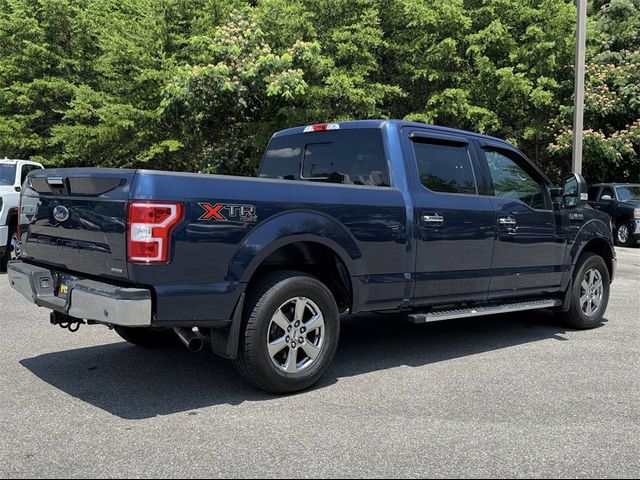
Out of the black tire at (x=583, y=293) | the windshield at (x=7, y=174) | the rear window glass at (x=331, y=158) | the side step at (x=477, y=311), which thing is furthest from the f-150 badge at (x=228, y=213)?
the windshield at (x=7, y=174)

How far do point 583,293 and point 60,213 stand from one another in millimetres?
5394

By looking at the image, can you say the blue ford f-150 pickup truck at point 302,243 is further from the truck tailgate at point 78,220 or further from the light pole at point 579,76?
the light pole at point 579,76

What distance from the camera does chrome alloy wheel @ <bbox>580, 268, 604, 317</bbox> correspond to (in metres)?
7.15

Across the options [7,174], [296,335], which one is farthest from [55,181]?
[7,174]

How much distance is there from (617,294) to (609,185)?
10.3 metres

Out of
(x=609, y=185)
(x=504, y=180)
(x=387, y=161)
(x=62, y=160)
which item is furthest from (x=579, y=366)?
(x=62, y=160)

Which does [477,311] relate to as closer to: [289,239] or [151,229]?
[289,239]

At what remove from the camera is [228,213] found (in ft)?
14.1

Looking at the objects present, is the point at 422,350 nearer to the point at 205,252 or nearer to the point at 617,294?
the point at 205,252

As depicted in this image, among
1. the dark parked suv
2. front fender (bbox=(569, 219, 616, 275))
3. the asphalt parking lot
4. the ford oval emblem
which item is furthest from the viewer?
the dark parked suv

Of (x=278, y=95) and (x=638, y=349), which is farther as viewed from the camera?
(x=278, y=95)

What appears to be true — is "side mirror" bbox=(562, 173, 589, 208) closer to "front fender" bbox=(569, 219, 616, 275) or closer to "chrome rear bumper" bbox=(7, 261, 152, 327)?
"front fender" bbox=(569, 219, 616, 275)

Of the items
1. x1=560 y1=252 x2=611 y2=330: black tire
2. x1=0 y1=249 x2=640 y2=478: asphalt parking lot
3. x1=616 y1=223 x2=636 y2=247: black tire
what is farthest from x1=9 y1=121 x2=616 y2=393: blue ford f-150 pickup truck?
x1=616 y1=223 x2=636 y2=247: black tire

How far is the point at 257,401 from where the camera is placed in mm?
4617
